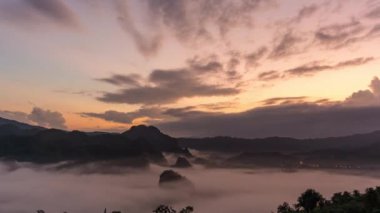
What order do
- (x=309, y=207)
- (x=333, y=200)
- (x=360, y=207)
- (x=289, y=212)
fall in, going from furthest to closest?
(x=309, y=207), (x=333, y=200), (x=289, y=212), (x=360, y=207)

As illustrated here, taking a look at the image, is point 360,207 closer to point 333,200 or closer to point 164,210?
point 333,200

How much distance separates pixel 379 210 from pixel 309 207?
64.5 m

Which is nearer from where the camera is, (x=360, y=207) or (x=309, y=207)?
(x=360, y=207)

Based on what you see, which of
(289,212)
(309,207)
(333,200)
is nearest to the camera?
(289,212)

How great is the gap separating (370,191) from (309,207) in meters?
47.0

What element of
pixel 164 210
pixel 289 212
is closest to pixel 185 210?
pixel 164 210

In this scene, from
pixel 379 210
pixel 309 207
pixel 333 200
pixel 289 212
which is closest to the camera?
pixel 379 210

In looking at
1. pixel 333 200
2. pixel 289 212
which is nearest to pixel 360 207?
pixel 289 212

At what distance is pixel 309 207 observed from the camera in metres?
173

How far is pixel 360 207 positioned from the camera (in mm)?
121688

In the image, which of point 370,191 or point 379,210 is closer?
point 379,210

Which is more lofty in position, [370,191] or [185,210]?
[370,191]

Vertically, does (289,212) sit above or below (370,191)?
below

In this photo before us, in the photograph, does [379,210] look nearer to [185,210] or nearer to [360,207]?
[360,207]
